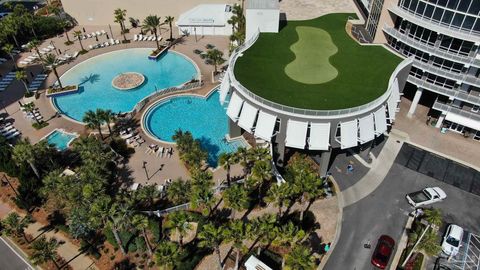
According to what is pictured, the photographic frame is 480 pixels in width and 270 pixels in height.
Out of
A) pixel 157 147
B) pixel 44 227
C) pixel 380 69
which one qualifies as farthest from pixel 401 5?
pixel 44 227

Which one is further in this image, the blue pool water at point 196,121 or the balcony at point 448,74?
the blue pool water at point 196,121

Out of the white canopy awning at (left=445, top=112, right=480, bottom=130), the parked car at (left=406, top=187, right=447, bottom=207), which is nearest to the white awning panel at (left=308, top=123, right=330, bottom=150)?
the parked car at (left=406, top=187, right=447, bottom=207)

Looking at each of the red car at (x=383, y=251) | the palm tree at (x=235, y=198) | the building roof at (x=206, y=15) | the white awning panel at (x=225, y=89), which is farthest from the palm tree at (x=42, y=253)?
the building roof at (x=206, y=15)

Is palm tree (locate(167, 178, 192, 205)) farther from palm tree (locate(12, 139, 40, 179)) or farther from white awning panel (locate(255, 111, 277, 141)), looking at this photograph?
palm tree (locate(12, 139, 40, 179))

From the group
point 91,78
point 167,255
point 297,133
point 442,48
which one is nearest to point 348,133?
point 297,133

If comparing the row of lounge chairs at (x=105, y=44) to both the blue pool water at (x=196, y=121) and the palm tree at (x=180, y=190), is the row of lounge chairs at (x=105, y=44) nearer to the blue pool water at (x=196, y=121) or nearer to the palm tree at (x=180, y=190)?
the blue pool water at (x=196, y=121)

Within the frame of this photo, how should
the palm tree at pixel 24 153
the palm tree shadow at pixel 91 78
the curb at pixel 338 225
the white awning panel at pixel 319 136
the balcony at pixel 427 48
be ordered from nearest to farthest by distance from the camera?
the curb at pixel 338 225, the white awning panel at pixel 319 136, the palm tree at pixel 24 153, the balcony at pixel 427 48, the palm tree shadow at pixel 91 78
